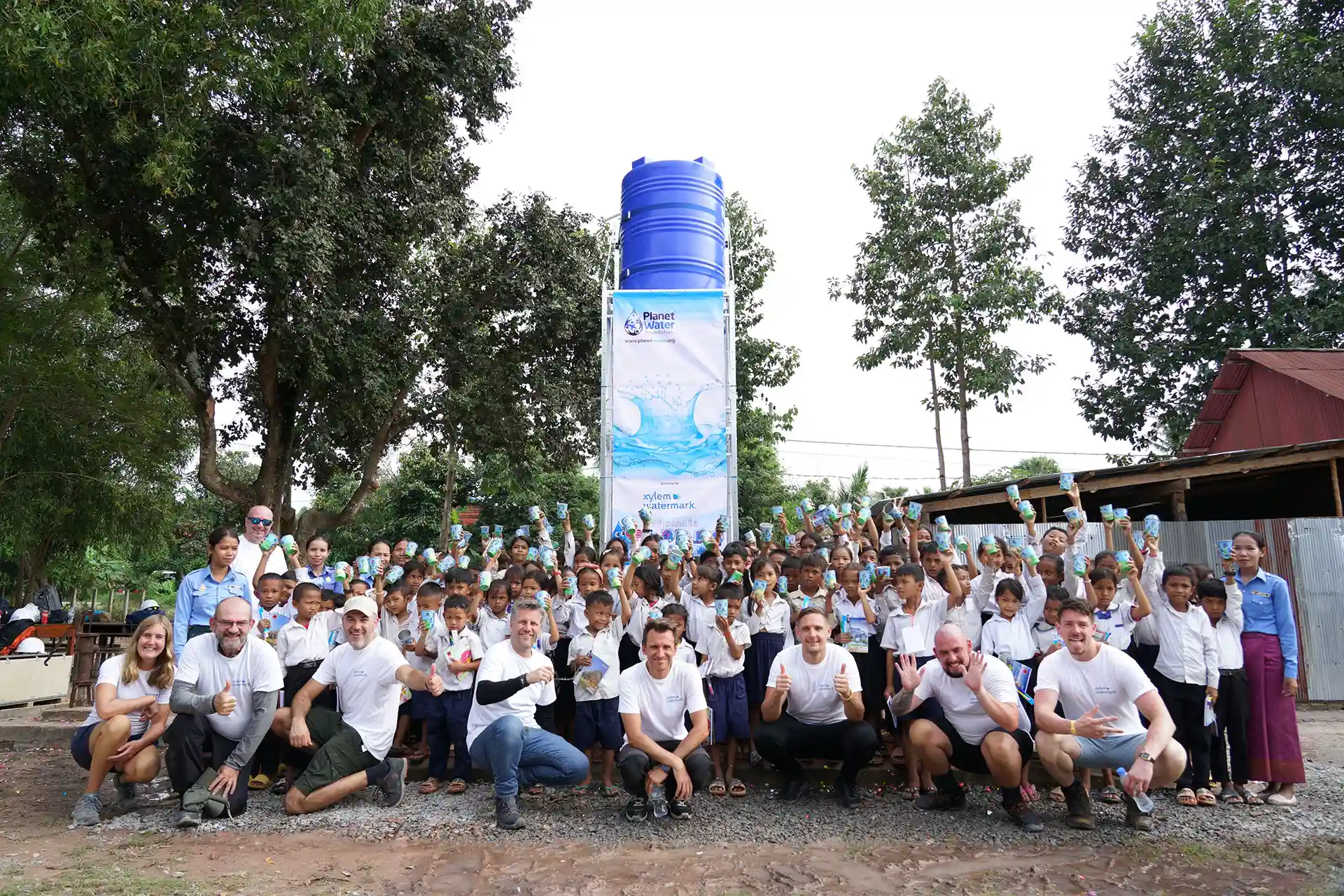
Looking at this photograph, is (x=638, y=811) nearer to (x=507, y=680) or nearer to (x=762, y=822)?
(x=762, y=822)

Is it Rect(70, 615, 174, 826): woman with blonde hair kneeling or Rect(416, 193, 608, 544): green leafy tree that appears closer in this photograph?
Rect(70, 615, 174, 826): woman with blonde hair kneeling

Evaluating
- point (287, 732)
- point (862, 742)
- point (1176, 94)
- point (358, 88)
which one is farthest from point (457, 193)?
point (1176, 94)

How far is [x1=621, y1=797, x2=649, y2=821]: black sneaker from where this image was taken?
484 centimetres

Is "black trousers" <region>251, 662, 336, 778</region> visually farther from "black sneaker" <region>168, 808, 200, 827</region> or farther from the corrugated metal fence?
the corrugated metal fence

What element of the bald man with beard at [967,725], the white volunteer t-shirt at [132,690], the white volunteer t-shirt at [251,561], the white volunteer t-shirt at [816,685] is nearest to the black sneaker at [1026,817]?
the bald man with beard at [967,725]

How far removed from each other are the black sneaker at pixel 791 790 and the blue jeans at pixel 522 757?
114 cm

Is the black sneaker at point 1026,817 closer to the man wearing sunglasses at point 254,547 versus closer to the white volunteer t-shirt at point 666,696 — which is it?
the white volunteer t-shirt at point 666,696

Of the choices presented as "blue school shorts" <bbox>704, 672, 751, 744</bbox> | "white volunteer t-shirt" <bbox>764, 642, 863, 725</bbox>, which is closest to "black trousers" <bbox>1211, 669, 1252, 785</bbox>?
"white volunteer t-shirt" <bbox>764, 642, 863, 725</bbox>

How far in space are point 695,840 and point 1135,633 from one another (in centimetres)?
298

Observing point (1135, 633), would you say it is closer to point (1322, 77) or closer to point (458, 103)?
point (458, 103)

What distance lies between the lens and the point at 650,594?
623 cm

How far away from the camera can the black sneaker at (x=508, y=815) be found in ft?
15.6

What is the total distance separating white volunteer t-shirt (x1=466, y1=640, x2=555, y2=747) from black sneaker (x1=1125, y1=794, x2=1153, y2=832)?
3103 millimetres

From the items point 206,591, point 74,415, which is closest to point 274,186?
point 74,415
